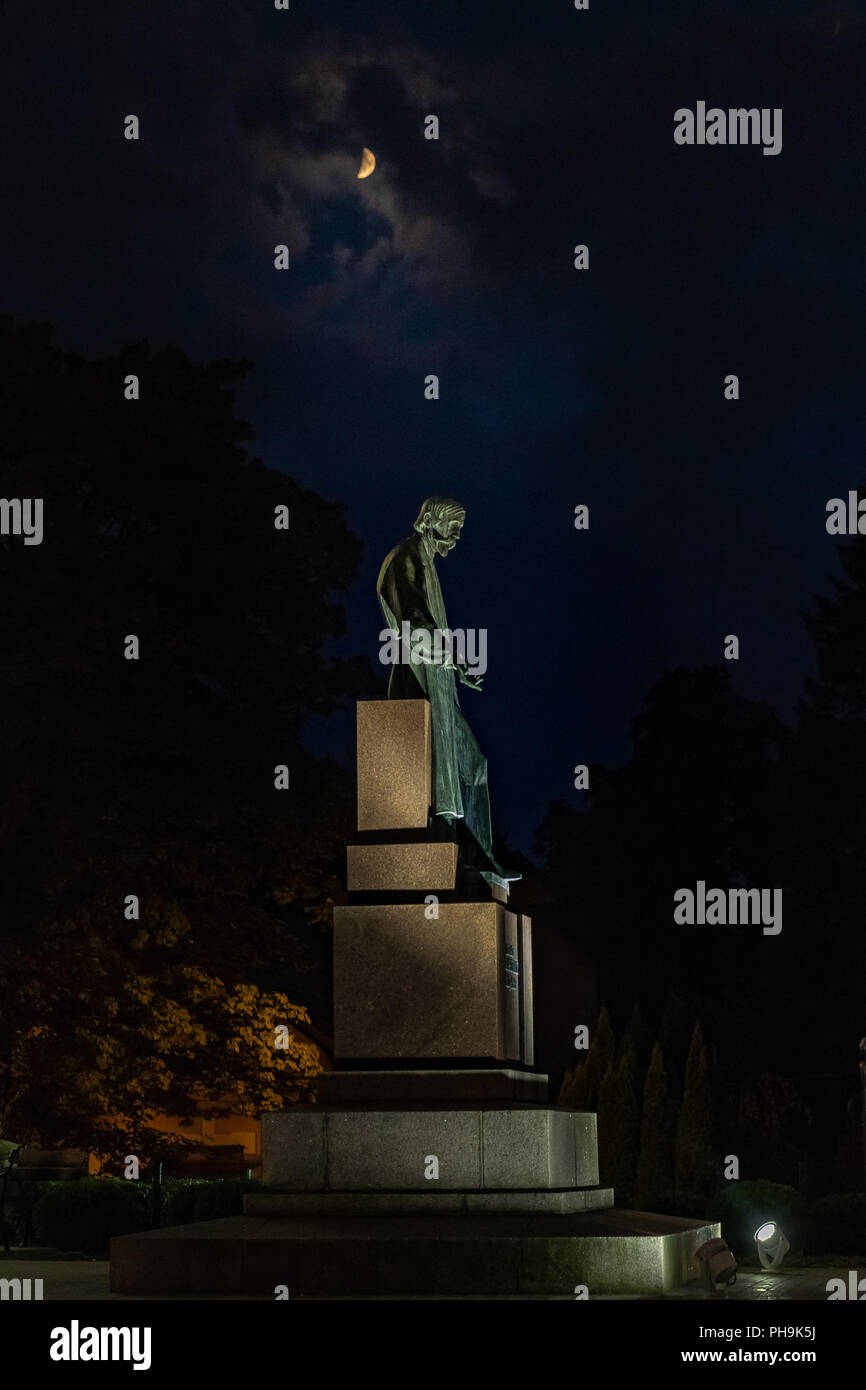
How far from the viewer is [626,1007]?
47.4 m

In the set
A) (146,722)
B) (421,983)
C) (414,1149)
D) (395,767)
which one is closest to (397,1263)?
(414,1149)

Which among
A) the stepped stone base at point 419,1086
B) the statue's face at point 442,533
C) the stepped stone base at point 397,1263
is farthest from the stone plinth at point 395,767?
the stepped stone base at point 397,1263

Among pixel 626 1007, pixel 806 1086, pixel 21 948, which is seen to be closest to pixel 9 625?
pixel 21 948

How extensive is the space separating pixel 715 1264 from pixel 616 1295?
0.66 metres

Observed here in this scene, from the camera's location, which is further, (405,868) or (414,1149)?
(405,868)

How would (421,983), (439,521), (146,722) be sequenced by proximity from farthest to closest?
(146,722)
(439,521)
(421,983)

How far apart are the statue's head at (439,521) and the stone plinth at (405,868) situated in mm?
2588

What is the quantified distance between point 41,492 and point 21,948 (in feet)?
20.6

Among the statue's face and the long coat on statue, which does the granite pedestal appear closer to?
the long coat on statue

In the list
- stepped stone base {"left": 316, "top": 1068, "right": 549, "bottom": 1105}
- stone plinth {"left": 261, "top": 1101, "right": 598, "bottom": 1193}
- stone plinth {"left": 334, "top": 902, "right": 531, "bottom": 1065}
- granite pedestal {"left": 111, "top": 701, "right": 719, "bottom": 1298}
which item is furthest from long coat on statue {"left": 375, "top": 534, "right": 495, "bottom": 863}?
stone plinth {"left": 261, "top": 1101, "right": 598, "bottom": 1193}

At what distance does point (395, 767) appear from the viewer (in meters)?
13.9

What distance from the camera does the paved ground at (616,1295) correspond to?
36.7ft

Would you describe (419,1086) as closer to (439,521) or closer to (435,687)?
(435,687)
